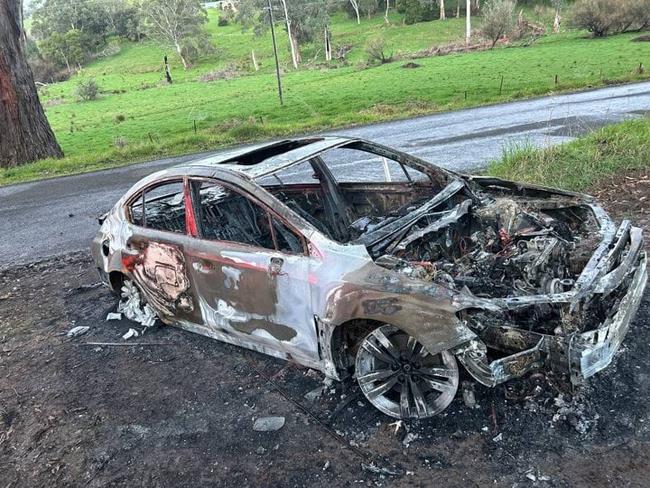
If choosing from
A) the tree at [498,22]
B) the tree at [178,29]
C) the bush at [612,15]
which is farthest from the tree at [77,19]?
the bush at [612,15]

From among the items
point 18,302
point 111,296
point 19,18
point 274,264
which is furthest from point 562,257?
point 19,18

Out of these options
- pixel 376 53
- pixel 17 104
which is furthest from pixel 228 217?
pixel 376 53

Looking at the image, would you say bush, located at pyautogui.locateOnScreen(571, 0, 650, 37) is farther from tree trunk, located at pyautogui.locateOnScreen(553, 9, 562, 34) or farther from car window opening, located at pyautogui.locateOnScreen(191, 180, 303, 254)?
car window opening, located at pyautogui.locateOnScreen(191, 180, 303, 254)

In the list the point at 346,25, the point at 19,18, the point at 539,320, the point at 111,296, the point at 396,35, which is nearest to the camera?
the point at 539,320

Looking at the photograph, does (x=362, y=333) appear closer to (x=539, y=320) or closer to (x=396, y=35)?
(x=539, y=320)

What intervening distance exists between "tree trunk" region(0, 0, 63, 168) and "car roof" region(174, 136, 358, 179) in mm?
14071

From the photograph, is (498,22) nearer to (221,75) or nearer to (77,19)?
(221,75)

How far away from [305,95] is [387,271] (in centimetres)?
2924

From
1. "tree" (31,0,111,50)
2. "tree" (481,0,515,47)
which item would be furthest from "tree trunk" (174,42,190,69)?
"tree" (481,0,515,47)

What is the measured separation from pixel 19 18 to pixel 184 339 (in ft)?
50.7

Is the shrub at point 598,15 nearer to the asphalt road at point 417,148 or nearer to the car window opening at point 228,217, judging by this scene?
the asphalt road at point 417,148

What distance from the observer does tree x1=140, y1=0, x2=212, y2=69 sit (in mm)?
68000

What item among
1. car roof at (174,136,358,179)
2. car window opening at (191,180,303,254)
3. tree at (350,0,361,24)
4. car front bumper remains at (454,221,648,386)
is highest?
tree at (350,0,361,24)

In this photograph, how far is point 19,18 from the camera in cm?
1627
